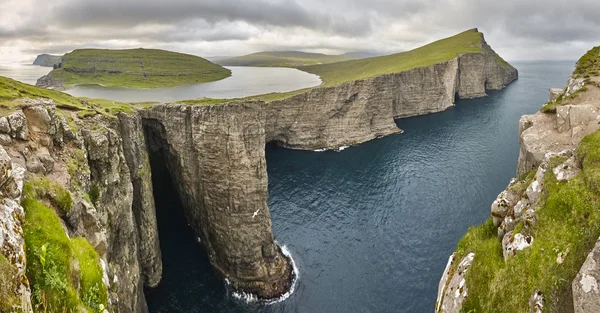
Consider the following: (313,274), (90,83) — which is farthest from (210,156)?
(90,83)

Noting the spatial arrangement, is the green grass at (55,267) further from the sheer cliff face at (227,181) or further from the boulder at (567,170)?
the sheer cliff face at (227,181)

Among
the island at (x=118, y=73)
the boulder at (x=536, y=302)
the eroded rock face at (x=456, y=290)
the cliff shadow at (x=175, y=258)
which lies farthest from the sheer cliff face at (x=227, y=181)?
the island at (x=118, y=73)

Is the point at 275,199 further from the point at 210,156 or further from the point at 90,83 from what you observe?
the point at 90,83

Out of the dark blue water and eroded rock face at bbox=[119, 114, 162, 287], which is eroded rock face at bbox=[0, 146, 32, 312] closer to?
eroded rock face at bbox=[119, 114, 162, 287]

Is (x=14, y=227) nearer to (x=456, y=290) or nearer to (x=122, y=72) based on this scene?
(x=456, y=290)

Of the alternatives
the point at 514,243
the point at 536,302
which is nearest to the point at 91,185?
the point at 514,243

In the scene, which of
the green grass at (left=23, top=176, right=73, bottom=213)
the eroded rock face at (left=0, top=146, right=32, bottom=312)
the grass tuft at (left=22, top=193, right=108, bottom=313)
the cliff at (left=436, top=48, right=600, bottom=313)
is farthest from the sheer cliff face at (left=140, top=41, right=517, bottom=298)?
the eroded rock face at (left=0, top=146, right=32, bottom=312)
